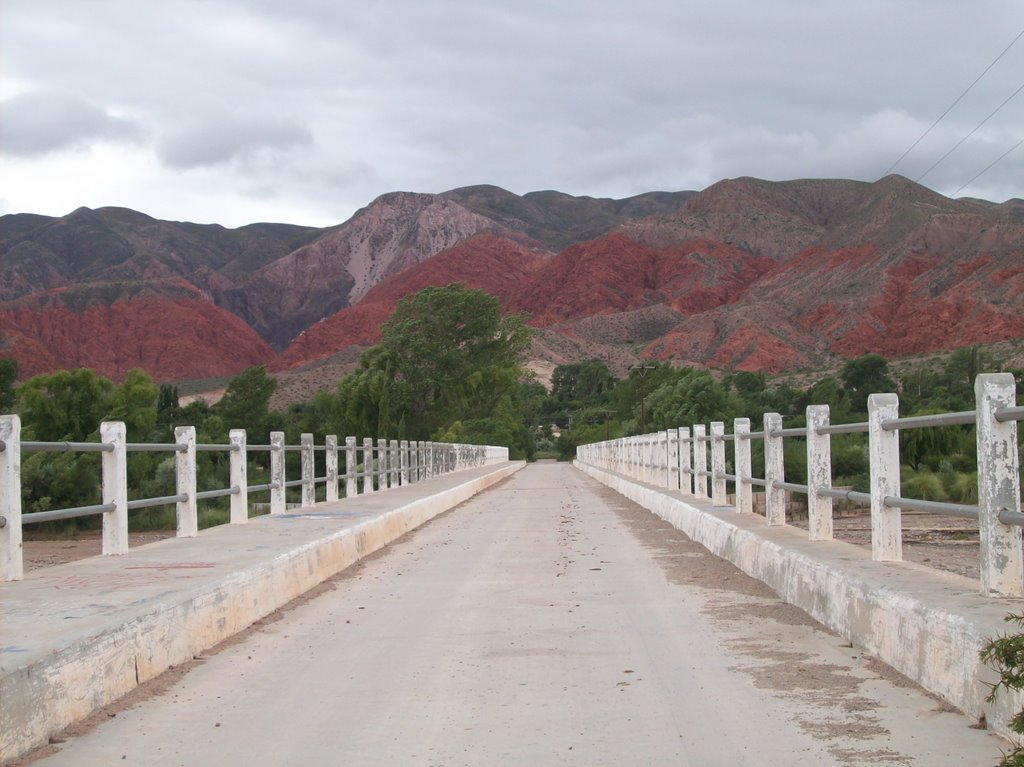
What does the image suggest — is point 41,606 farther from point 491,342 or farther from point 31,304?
point 31,304

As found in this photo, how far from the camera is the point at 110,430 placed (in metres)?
10.1

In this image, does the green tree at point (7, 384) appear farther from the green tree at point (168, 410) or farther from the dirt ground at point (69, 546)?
the dirt ground at point (69, 546)

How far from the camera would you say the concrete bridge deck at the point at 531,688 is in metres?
Result: 4.94

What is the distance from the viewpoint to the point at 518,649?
7.18 m

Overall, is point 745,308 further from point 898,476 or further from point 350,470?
point 898,476

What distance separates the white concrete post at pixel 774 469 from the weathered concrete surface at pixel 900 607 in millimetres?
420

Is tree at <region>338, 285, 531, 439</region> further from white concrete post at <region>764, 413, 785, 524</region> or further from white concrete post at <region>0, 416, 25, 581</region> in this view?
white concrete post at <region>0, 416, 25, 581</region>

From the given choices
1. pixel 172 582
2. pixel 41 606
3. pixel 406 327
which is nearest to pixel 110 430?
pixel 172 582

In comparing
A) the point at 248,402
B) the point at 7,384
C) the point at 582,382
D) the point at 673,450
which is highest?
the point at 582,382

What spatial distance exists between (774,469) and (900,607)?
5579 millimetres

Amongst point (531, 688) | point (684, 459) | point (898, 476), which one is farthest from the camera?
point (684, 459)

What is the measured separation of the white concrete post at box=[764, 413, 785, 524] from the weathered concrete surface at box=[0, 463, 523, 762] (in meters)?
4.54

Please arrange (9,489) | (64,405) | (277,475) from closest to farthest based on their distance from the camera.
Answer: (9,489)
(277,475)
(64,405)

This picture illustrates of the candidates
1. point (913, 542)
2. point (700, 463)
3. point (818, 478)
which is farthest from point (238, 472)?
point (913, 542)
